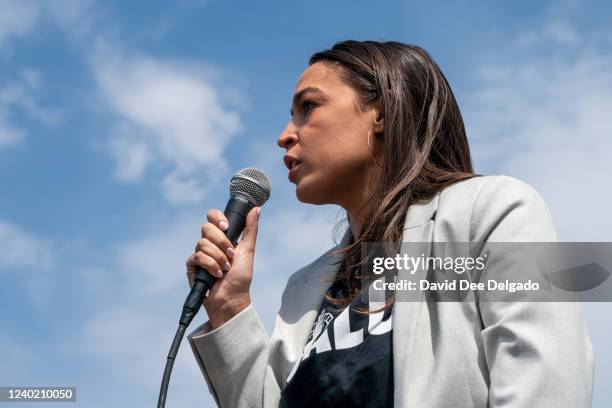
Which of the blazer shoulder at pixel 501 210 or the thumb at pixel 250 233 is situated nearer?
the blazer shoulder at pixel 501 210

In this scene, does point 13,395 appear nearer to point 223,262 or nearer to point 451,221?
point 223,262

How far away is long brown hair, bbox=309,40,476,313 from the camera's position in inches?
144

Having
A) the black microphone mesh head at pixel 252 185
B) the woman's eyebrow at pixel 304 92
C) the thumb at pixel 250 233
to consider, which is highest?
the woman's eyebrow at pixel 304 92

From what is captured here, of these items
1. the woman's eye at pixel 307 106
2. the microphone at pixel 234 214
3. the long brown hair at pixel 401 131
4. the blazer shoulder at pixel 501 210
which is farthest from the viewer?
the woman's eye at pixel 307 106

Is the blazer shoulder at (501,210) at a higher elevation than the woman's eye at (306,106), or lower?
lower

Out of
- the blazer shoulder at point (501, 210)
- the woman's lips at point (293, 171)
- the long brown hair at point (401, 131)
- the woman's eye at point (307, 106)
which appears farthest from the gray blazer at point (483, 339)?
the woman's eye at point (307, 106)

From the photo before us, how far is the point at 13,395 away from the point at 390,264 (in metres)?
2.54

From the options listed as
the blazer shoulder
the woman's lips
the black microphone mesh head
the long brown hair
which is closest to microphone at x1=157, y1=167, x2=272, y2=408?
the black microphone mesh head

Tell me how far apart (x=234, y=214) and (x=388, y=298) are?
0.83 m

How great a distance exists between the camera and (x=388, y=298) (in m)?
3.43

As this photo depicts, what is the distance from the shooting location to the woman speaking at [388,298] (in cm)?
295

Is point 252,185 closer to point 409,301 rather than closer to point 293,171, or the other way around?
point 293,171

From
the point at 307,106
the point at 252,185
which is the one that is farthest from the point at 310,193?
the point at 307,106

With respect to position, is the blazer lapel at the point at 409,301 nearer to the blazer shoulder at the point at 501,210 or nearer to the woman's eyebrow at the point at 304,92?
the blazer shoulder at the point at 501,210
